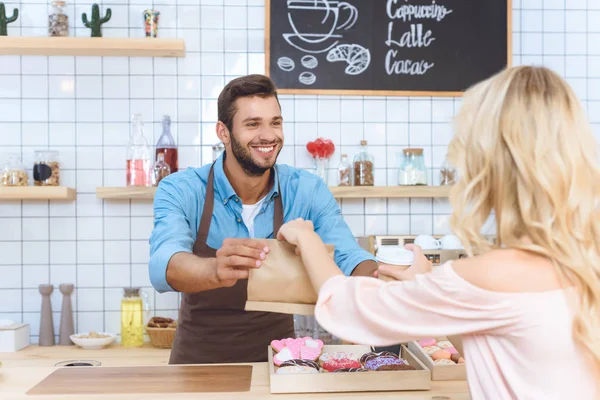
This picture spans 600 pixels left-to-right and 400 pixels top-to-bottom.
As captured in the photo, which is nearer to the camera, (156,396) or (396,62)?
(156,396)

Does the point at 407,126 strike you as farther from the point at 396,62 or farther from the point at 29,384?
the point at 29,384

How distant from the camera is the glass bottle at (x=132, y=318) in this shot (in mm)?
2885

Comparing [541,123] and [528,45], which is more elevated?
[528,45]

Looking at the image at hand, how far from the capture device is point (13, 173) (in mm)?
2852

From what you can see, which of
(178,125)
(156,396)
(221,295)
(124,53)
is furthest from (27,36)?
(156,396)

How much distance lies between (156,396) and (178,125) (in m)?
1.80

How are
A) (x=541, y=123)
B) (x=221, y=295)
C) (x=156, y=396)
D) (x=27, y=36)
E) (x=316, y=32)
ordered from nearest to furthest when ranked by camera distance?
(x=541, y=123)
(x=156, y=396)
(x=221, y=295)
(x=27, y=36)
(x=316, y=32)

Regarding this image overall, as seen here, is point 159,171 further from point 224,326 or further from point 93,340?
point 224,326

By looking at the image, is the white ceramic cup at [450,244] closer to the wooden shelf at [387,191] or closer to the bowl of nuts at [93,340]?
the wooden shelf at [387,191]

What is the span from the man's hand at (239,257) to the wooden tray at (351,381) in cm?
25

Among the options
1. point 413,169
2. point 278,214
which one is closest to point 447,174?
point 413,169

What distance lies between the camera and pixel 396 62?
3117mm

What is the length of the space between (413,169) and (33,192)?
66.1 inches

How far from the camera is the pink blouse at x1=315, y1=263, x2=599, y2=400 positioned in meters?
0.96
